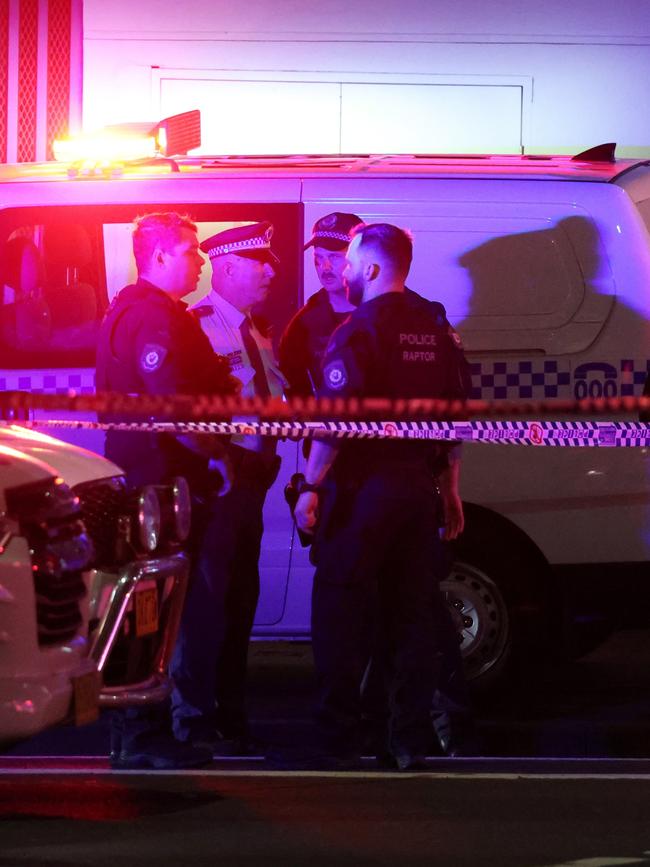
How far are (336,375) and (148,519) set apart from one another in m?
1.02

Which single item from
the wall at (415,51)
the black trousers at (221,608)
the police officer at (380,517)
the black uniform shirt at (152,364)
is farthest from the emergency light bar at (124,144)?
the wall at (415,51)

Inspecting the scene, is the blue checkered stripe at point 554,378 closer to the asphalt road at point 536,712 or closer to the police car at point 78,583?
the asphalt road at point 536,712

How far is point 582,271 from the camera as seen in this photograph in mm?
6664

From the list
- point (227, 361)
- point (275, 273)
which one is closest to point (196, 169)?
point (275, 273)

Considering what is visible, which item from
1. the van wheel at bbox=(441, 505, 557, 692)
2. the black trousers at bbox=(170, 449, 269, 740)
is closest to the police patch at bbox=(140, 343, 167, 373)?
the black trousers at bbox=(170, 449, 269, 740)

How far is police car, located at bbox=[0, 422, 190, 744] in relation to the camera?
419cm

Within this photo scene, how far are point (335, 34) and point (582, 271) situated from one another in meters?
4.76

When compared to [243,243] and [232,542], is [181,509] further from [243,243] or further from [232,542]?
[243,243]

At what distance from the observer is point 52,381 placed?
666 cm

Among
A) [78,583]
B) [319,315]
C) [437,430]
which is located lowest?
[78,583]

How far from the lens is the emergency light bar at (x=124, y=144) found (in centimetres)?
696

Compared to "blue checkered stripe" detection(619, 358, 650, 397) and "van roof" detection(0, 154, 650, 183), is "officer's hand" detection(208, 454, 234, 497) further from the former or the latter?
"blue checkered stripe" detection(619, 358, 650, 397)

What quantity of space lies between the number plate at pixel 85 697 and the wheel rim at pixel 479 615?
8.08 feet

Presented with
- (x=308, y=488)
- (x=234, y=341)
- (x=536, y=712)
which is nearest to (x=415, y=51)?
(x=234, y=341)
